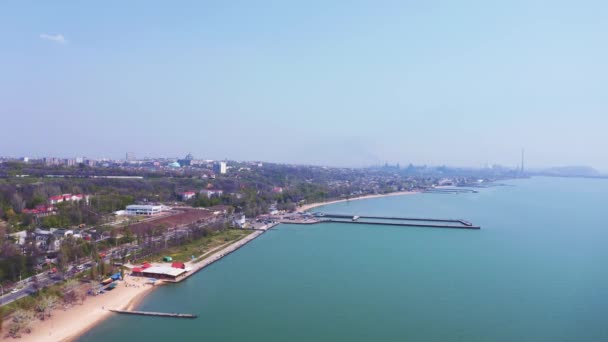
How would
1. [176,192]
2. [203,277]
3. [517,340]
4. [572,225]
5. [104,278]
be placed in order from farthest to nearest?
1. [176,192]
2. [572,225]
3. [203,277]
4. [104,278]
5. [517,340]

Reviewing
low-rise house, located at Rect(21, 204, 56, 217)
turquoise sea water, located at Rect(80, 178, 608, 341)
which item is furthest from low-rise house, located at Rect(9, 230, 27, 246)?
turquoise sea water, located at Rect(80, 178, 608, 341)

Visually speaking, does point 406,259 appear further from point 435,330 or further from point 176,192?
point 176,192

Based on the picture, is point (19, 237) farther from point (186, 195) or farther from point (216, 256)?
point (186, 195)

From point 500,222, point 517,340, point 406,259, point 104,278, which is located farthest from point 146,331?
point 500,222

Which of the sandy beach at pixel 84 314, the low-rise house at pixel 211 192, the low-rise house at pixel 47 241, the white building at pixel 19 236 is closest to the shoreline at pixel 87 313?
the sandy beach at pixel 84 314

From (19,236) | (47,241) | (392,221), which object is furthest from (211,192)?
(47,241)

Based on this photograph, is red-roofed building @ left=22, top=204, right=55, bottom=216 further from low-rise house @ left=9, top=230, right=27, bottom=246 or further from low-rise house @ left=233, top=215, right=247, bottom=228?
low-rise house @ left=233, top=215, right=247, bottom=228
